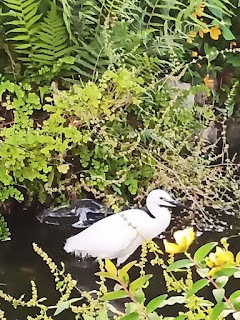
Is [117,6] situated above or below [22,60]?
above

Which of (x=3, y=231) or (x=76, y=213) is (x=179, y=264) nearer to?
(x=3, y=231)

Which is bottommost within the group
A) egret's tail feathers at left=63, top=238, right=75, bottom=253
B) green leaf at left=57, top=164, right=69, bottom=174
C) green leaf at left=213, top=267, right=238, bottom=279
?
egret's tail feathers at left=63, top=238, right=75, bottom=253

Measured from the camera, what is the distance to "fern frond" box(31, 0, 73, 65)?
7.25ft

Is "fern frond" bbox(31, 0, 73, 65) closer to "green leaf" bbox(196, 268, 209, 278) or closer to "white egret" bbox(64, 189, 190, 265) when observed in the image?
"white egret" bbox(64, 189, 190, 265)

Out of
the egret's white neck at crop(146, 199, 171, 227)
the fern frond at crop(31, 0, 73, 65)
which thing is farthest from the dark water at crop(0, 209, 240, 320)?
the fern frond at crop(31, 0, 73, 65)

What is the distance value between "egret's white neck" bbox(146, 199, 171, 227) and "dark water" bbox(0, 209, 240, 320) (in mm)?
151

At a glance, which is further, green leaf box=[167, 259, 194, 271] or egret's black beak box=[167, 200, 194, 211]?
→ egret's black beak box=[167, 200, 194, 211]

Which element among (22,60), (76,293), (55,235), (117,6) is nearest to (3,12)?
(22,60)

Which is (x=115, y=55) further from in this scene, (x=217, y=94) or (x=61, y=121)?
(x=217, y=94)

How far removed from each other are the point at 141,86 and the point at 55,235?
0.59m

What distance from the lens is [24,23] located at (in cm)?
218

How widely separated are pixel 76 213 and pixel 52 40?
60 centimetres

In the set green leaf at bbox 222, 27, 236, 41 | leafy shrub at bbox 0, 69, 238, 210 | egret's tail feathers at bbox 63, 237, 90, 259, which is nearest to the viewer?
egret's tail feathers at bbox 63, 237, 90, 259

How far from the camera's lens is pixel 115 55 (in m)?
2.18
